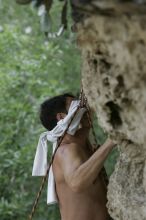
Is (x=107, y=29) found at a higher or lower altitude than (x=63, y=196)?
higher

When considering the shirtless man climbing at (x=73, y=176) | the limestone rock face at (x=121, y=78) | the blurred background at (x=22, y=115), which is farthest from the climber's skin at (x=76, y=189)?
the blurred background at (x=22, y=115)

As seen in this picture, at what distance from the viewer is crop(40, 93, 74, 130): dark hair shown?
11.4 feet

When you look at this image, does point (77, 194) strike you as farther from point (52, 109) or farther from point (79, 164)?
point (52, 109)

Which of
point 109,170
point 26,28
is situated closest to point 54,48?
point 26,28

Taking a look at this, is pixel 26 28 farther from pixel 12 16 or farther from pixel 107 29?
pixel 107 29

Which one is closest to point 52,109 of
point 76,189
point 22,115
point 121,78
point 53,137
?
point 53,137

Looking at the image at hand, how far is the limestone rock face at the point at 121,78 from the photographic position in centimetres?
201

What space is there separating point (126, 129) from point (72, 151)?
100 cm

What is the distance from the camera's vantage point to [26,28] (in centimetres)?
757

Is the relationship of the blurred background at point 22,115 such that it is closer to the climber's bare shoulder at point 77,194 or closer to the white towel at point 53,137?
the white towel at point 53,137

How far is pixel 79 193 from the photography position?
131 inches

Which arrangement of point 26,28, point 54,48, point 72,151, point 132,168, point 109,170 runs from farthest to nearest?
point 26,28
point 54,48
point 109,170
point 72,151
point 132,168

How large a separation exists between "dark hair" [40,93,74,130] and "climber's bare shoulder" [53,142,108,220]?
8.0 inches

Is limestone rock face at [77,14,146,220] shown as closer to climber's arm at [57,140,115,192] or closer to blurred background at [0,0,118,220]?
climber's arm at [57,140,115,192]
